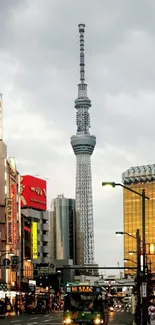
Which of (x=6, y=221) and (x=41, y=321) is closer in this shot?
(x=41, y=321)

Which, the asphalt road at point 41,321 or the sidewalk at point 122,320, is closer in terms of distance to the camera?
the asphalt road at point 41,321

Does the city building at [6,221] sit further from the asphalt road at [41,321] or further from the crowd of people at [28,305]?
the asphalt road at [41,321]

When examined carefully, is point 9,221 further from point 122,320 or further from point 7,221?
point 122,320

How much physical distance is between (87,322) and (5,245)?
85.1 metres

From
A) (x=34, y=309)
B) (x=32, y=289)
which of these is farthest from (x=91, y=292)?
(x=32, y=289)

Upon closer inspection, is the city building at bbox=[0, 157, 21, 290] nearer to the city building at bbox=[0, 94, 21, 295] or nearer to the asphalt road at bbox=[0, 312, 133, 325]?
the city building at bbox=[0, 94, 21, 295]

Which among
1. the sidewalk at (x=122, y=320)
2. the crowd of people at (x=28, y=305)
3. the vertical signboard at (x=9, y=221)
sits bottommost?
the crowd of people at (x=28, y=305)

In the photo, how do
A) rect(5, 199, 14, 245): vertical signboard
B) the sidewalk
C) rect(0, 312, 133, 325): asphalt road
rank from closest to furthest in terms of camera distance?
rect(0, 312, 133, 325): asphalt road → the sidewalk → rect(5, 199, 14, 245): vertical signboard

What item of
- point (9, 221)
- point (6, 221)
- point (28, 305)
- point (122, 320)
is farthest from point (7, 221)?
point (122, 320)

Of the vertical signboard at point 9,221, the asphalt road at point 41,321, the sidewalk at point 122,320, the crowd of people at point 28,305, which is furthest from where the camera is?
the vertical signboard at point 9,221

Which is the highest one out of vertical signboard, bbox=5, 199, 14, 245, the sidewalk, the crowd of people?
vertical signboard, bbox=5, 199, 14, 245

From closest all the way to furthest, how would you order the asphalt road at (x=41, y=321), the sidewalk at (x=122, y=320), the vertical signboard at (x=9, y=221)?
1. the asphalt road at (x=41, y=321)
2. the sidewalk at (x=122, y=320)
3. the vertical signboard at (x=9, y=221)

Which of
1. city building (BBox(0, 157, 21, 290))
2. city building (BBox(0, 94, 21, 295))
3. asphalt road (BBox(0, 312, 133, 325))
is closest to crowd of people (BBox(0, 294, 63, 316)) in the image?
city building (BBox(0, 94, 21, 295))

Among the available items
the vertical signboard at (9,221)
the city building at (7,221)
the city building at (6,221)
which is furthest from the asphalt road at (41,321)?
the vertical signboard at (9,221)
